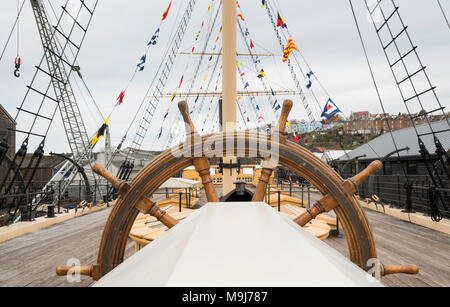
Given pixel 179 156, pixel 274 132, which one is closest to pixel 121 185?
pixel 179 156

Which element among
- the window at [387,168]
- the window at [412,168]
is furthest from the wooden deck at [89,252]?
the window at [387,168]

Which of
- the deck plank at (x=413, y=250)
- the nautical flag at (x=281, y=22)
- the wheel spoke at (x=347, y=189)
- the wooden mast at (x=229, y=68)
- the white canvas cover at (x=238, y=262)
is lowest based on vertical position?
the deck plank at (x=413, y=250)

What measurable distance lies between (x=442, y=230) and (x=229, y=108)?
447 cm

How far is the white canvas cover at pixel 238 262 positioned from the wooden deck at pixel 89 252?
2311 millimetres

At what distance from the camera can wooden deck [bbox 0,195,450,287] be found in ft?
8.14

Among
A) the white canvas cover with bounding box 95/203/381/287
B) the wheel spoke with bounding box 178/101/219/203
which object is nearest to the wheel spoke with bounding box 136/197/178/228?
the wheel spoke with bounding box 178/101/219/203

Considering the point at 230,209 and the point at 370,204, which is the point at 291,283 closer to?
the point at 230,209

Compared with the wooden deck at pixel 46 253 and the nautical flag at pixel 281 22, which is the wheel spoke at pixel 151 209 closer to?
the wooden deck at pixel 46 253

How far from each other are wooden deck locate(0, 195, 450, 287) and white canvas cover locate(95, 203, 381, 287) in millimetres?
2311

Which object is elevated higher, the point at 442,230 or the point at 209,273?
the point at 209,273

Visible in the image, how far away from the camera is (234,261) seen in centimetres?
47

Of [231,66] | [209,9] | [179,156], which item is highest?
[209,9]

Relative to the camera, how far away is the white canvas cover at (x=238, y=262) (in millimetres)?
431
